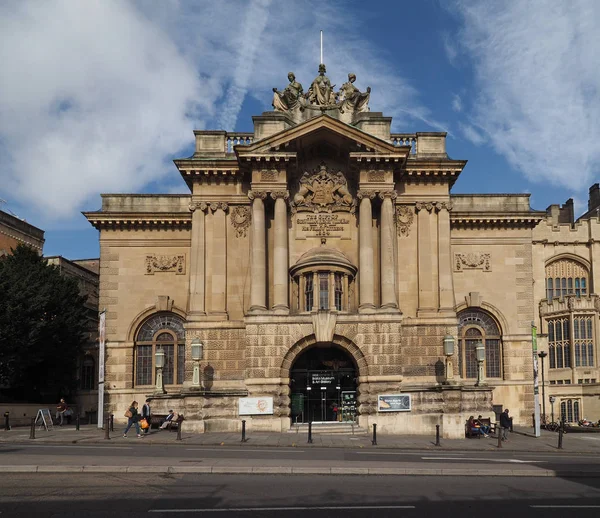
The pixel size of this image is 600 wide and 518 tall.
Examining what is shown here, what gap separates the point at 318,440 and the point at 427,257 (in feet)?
41.0

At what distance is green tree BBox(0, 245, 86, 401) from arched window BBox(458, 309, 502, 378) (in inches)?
951

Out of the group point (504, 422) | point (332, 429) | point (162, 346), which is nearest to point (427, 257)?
point (504, 422)

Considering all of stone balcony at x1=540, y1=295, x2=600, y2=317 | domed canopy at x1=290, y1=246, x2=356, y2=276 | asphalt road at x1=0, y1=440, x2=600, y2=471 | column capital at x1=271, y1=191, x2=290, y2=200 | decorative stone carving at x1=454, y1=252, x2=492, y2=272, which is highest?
column capital at x1=271, y1=191, x2=290, y2=200

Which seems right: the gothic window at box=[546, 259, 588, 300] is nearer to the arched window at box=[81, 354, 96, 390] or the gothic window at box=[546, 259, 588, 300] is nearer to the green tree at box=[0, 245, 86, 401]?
the arched window at box=[81, 354, 96, 390]

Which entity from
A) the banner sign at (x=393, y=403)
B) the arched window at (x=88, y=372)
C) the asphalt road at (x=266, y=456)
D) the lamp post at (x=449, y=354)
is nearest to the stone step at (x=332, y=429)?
the banner sign at (x=393, y=403)

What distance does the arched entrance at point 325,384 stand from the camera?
35625 mm

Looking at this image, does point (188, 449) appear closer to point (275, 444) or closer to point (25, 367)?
point (275, 444)

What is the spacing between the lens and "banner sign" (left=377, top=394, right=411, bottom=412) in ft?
110

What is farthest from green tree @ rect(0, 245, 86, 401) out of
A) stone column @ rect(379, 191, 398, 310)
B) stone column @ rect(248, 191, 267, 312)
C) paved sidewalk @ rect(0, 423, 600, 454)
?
stone column @ rect(379, 191, 398, 310)

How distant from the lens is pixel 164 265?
136ft

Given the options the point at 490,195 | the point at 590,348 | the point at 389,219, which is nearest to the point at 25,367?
the point at 389,219

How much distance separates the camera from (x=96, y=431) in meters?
34.1

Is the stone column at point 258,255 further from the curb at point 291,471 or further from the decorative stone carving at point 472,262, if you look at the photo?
the curb at point 291,471

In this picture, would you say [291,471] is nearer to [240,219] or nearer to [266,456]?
[266,456]
